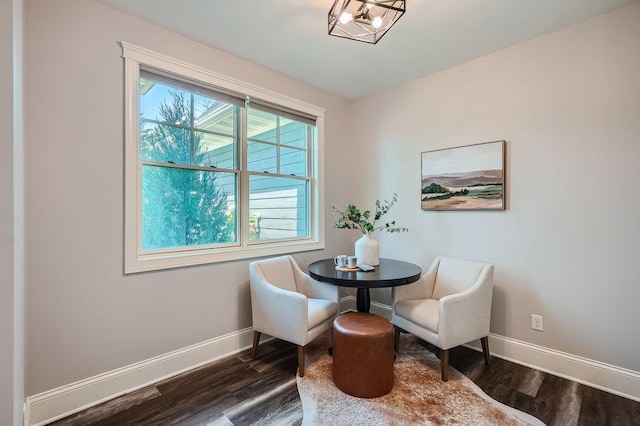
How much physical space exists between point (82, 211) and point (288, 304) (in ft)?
4.90

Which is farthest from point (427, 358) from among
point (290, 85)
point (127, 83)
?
point (127, 83)

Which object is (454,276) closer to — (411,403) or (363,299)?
(363,299)

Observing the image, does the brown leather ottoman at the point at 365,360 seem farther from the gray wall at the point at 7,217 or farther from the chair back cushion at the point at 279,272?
the gray wall at the point at 7,217

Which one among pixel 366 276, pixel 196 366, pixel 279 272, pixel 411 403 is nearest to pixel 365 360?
pixel 411 403

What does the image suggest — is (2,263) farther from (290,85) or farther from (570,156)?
(570,156)

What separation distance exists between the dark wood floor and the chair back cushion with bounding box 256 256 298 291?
0.65 m

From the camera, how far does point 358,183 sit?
3600 mm

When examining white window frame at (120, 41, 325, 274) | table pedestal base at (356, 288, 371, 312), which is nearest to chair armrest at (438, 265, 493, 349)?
table pedestal base at (356, 288, 371, 312)

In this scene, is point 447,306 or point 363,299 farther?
point 363,299

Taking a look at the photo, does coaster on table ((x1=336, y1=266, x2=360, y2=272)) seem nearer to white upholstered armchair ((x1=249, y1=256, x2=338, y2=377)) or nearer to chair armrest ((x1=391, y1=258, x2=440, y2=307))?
white upholstered armchair ((x1=249, y1=256, x2=338, y2=377))

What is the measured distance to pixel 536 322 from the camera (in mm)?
2309

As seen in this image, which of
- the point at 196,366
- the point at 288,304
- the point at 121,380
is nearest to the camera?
the point at 121,380

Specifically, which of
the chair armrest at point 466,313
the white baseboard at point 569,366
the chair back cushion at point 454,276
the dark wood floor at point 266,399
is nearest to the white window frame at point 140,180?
the dark wood floor at point 266,399

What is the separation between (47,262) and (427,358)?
278cm
